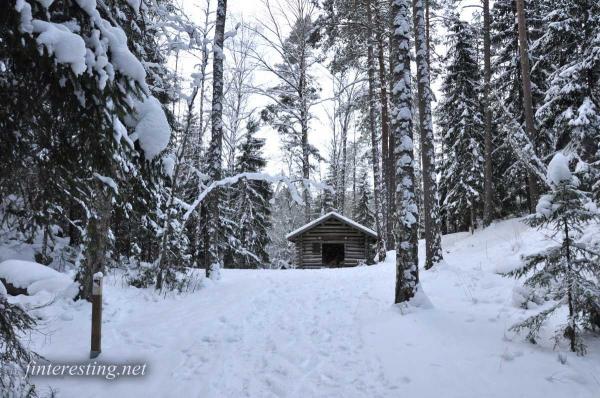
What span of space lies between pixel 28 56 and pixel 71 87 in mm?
281

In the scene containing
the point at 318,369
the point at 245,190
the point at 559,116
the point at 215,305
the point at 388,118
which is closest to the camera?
the point at 318,369

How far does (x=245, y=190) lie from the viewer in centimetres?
2434

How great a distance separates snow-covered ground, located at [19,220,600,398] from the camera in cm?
395

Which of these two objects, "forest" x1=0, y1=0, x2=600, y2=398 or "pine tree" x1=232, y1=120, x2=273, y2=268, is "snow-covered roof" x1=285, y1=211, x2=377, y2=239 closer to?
"pine tree" x1=232, y1=120, x2=273, y2=268

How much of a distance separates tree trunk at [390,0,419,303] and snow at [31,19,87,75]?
20.7ft

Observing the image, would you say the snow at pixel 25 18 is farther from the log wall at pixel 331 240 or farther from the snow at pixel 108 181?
the log wall at pixel 331 240

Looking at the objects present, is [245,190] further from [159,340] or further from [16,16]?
[16,16]

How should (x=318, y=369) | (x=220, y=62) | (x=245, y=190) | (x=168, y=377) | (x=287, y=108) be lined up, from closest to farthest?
(x=168, y=377)
(x=318, y=369)
(x=220, y=62)
(x=287, y=108)
(x=245, y=190)

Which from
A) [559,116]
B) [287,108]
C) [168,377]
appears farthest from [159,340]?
[287,108]

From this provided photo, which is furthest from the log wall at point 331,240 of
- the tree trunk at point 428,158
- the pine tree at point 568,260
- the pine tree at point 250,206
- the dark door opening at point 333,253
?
the pine tree at point 568,260

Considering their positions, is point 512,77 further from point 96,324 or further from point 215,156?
point 96,324

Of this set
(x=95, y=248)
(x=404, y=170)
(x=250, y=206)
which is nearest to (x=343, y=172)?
(x=250, y=206)

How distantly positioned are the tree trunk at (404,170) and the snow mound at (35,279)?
621 cm

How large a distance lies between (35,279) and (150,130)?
6229mm
